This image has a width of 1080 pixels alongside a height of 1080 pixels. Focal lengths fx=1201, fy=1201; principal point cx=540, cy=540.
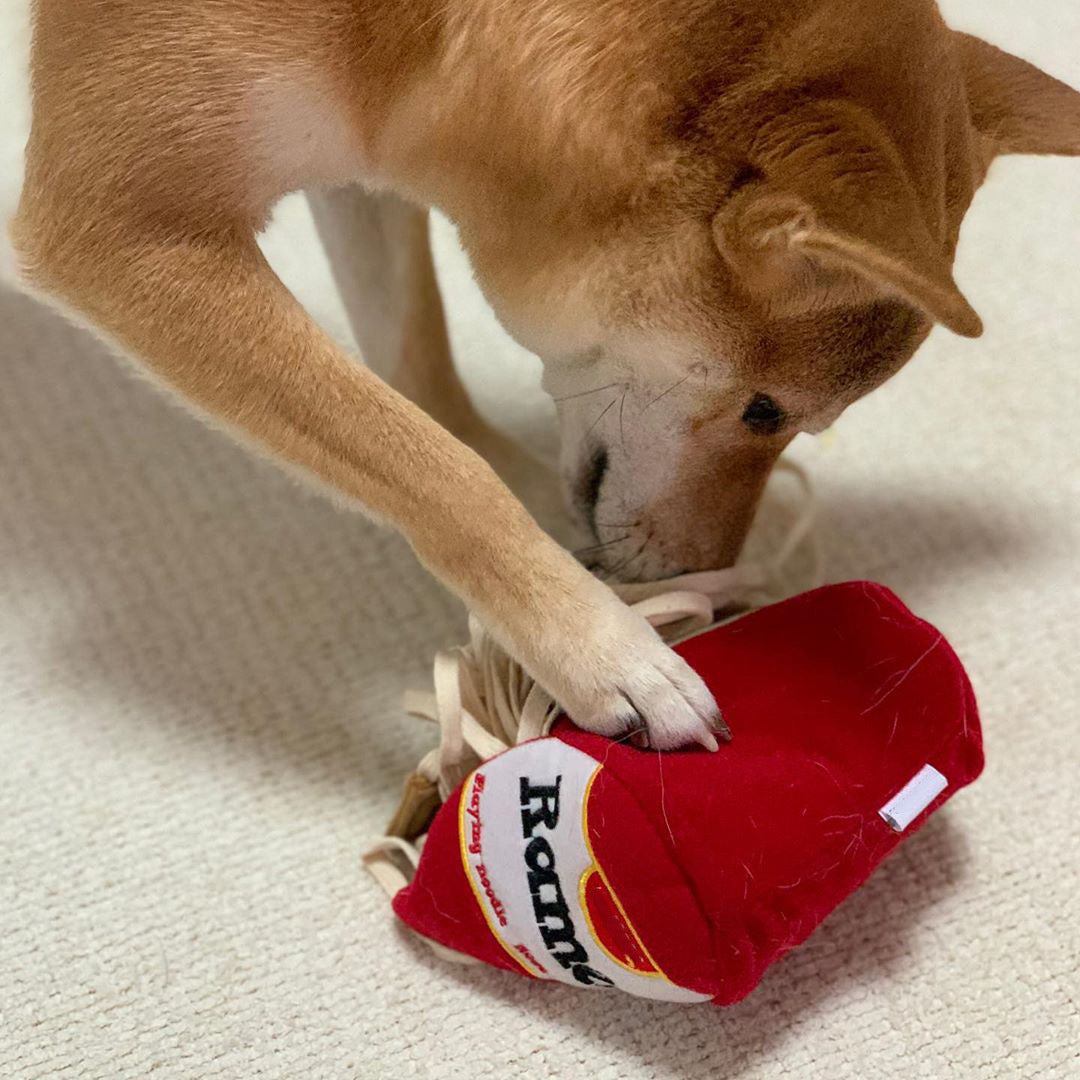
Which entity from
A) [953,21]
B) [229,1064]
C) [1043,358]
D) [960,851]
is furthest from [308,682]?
[953,21]

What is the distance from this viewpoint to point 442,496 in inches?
34.5

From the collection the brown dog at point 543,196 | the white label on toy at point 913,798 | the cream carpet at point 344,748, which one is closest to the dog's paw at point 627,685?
the brown dog at point 543,196

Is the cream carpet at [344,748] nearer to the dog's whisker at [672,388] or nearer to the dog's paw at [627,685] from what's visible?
the dog's paw at [627,685]

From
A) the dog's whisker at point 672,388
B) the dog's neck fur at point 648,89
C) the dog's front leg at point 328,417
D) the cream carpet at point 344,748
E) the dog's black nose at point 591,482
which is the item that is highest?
the dog's neck fur at point 648,89

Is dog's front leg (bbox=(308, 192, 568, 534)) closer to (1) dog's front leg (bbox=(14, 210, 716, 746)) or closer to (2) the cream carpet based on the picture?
(2) the cream carpet

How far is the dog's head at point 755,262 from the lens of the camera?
29.8 inches

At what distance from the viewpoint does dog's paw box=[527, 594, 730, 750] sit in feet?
2.68

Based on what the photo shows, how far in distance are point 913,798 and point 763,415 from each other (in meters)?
0.30

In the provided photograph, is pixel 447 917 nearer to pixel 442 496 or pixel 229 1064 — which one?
pixel 229 1064

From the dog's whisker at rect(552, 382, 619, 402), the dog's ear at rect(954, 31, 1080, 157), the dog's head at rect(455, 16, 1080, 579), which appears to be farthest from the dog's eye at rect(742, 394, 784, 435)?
the dog's ear at rect(954, 31, 1080, 157)

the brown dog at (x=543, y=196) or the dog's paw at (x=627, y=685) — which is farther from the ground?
the brown dog at (x=543, y=196)

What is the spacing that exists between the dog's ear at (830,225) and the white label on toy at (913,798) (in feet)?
0.98

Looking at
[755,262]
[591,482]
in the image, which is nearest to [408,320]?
[591,482]

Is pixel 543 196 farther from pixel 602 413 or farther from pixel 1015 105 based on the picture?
pixel 1015 105
